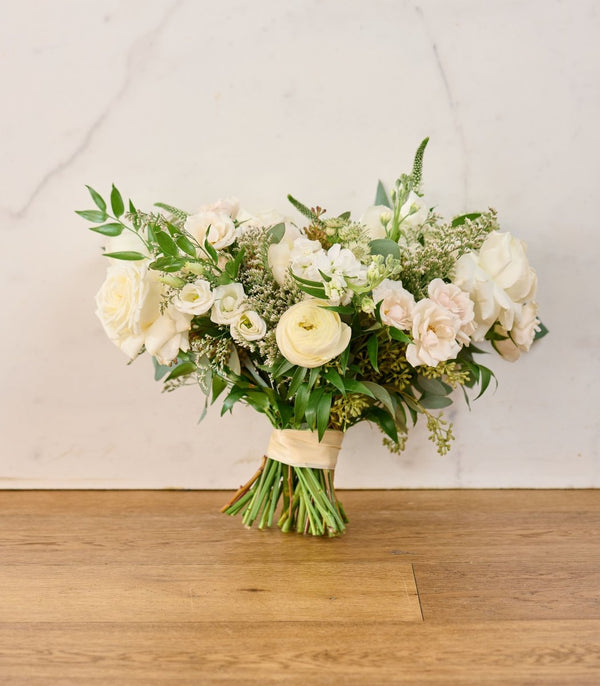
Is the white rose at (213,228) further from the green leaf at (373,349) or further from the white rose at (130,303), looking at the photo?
the green leaf at (373,349)

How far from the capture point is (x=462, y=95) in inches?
49.8

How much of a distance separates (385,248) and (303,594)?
0.48m

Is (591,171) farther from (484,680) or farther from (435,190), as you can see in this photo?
(484,680)

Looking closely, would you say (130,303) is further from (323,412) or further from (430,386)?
(430,386)

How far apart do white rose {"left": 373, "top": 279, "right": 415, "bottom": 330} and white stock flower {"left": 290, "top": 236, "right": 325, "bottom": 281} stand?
0.28 ft

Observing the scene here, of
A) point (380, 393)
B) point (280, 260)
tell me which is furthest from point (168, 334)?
point (380, 393)

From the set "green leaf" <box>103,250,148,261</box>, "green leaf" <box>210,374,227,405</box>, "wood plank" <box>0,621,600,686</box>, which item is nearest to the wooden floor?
"wood plank" <box>0,621,600,686</box>

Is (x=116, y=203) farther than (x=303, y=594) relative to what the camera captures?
Yes

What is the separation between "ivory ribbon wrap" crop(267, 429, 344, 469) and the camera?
1069 millimetres

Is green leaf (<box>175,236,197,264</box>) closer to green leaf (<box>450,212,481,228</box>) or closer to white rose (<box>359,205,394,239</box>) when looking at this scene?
white rose (<box>359,205,394,239</box>)

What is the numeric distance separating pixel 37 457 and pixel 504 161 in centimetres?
103

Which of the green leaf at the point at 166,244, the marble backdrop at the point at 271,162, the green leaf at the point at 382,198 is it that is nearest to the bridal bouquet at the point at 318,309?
the green leaf at the point at 166,244

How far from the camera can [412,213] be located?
102cm

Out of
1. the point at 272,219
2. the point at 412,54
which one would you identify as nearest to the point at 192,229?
the point at 272,219
